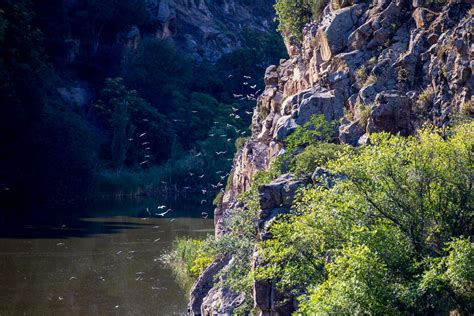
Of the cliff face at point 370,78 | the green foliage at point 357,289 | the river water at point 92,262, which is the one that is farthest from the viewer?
the river water at point 92,262

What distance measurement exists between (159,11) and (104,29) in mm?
10710

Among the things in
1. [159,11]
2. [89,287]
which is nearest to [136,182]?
[159,11]

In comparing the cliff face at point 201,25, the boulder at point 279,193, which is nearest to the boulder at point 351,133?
the boulder at point 279,193

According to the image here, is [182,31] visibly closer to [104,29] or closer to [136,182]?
[104,29]

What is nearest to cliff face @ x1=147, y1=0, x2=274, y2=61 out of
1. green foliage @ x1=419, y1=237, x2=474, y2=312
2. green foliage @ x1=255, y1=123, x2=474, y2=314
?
green foliage @ x1=255, y1=123, x2=474, y2=314

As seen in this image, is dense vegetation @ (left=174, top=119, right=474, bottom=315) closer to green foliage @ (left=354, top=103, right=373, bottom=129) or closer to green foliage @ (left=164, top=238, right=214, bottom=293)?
green foliage @ (left=354, top=103, right=373, bottom=129)

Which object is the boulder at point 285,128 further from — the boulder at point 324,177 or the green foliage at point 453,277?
the green foliage at point 453,277

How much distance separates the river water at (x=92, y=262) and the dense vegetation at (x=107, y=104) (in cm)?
660

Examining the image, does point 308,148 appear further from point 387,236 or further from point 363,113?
point 387,236

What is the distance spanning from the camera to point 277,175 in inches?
1093

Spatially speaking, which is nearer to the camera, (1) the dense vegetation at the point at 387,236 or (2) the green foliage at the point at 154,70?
(1) the dense vegetation at the point at 387,236

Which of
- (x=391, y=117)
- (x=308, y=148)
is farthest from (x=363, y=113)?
(x=308, y=148)

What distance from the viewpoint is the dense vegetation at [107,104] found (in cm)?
6762

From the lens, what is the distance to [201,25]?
117 m
